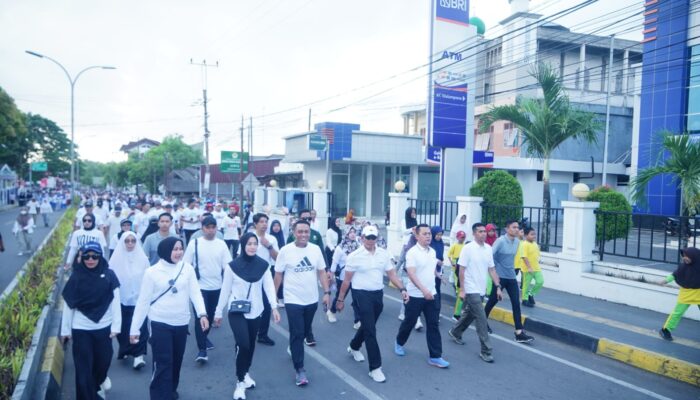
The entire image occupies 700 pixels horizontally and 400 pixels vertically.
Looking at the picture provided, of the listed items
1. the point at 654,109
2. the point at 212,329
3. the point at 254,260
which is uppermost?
the point at 654,109

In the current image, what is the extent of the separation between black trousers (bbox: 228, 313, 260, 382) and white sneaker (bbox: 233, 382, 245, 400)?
5cm

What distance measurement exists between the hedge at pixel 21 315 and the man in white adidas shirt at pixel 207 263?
186cm

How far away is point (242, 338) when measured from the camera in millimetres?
4844

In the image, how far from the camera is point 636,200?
9.05 m

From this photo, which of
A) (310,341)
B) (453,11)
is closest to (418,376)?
(310,341)

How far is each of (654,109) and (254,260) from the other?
23180mm

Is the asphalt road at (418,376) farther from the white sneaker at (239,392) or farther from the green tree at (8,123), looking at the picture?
the green tree at (8,123)

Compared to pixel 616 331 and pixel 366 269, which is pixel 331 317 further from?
pixel 616 331

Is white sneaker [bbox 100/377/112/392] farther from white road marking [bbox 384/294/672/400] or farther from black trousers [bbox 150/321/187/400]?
white road marking [bbox 384/294/672/400]

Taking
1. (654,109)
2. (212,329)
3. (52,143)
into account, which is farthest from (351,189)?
(52,143)

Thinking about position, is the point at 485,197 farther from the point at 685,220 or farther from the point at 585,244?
the point at 685,220

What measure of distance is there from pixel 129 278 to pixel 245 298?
183 centimetres

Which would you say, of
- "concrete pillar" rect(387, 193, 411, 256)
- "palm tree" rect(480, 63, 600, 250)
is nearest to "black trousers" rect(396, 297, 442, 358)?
"palm tree" rect(480, 63, 600, 250)

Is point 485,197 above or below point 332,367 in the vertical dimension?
above
